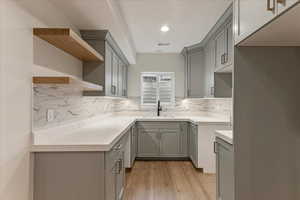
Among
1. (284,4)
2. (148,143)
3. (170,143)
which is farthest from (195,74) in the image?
(284,4)

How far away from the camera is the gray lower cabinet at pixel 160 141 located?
4.73 metres

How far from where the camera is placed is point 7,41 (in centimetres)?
146

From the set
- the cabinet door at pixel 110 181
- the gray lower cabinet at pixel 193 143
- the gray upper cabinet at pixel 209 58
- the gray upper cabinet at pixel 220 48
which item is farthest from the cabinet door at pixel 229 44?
the cabinet door at pixel 110 181

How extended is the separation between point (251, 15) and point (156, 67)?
431 cm

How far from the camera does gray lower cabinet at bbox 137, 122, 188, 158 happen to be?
4730 millimetres

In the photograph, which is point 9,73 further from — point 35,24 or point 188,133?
point 188,133

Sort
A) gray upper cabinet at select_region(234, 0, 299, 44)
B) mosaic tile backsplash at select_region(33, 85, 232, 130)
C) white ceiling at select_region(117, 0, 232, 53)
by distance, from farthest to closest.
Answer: white ceiling at select_region(117, 0, 232, 53)
mosaic tile backsplash at select_region(33, 85, 232, 130)
gray upper cabinet at select_region(234, 0, 299, 44)

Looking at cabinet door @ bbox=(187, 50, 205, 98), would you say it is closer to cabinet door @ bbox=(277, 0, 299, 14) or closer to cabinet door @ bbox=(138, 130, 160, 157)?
cabinet door @ bbox=(138, 130, 160, 157)

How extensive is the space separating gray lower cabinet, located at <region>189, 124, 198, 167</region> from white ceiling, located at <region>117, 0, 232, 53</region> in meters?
1.61

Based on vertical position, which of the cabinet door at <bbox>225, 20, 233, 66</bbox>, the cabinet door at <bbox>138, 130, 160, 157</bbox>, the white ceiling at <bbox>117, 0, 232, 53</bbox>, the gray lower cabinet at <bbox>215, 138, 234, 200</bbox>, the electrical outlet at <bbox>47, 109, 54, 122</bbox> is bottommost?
the cabinet door at <bbox>138, 130, 160, 157</bbox>

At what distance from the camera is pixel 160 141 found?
475cm

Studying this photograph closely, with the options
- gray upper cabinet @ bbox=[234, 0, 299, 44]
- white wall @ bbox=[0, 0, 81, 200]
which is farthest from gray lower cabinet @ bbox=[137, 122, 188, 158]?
gray upper cabinet @ bbox=[234, 0, 299, 44]

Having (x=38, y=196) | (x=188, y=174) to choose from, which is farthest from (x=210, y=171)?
(x=38, y=196)

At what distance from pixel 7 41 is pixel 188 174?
326 centimetres
